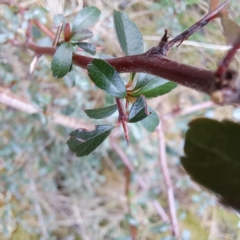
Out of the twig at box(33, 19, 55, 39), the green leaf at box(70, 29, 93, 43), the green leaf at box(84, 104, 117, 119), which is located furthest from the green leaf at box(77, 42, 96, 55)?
the twig at box(33, 19, 55, 39)

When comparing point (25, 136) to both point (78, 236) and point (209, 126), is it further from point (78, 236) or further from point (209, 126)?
point (209, 126)

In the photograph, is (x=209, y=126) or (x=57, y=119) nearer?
(x=209, y=126)

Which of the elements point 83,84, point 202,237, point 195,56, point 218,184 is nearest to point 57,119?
point 83,84

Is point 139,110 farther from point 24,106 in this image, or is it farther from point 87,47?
point 24,106

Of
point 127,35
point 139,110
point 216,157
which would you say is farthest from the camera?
point 127,35

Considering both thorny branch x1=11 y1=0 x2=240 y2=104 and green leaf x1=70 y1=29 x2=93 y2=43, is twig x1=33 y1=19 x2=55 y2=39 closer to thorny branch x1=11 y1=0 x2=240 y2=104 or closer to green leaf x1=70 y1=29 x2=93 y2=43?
green leaf x1=70 y1=29 x2=93 y2=43

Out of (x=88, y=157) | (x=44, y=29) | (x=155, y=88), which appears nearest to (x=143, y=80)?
(x=155, y=88)

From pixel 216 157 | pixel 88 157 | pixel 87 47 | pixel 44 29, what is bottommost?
pixel 88 157
